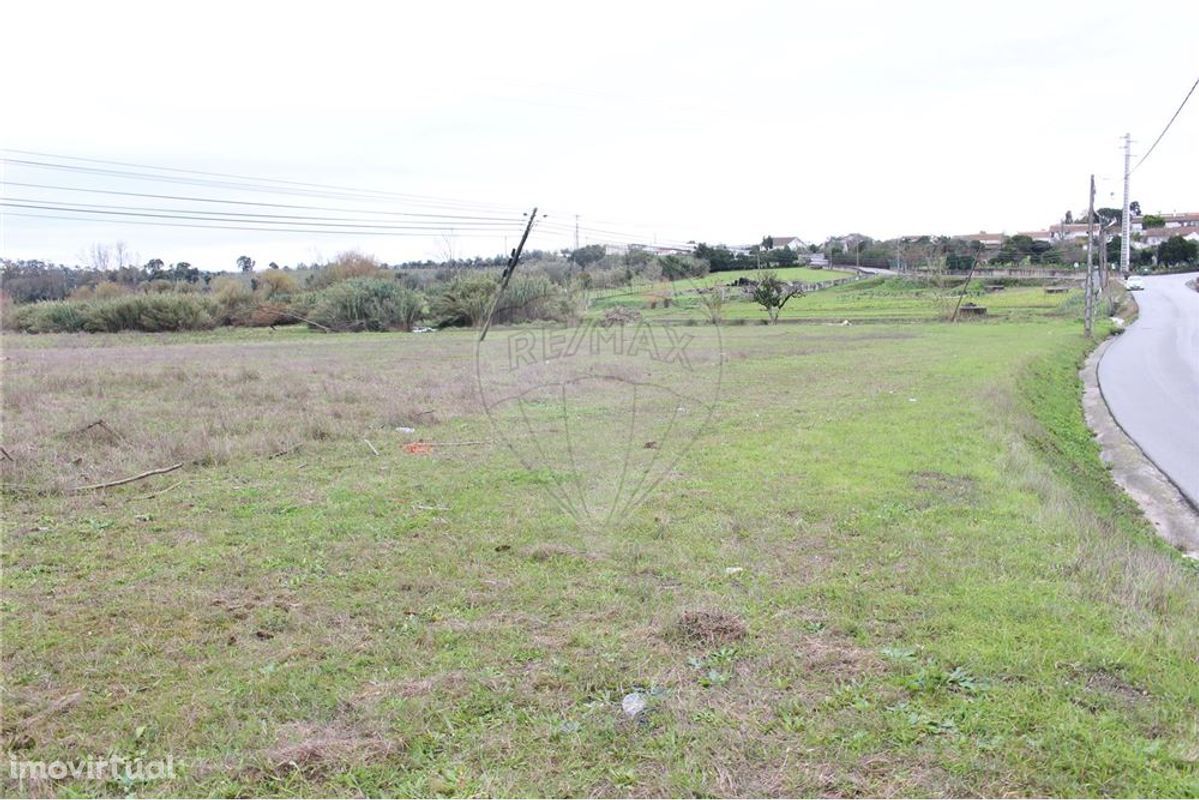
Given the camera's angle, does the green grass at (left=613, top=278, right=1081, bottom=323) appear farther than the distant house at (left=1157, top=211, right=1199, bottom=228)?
No

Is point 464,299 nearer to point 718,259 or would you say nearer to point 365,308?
point 365,308

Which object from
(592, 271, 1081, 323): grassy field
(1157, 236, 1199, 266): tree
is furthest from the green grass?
(1157, 236, 1199, 266): tree

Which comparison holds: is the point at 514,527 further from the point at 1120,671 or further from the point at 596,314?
the point at 1120,671

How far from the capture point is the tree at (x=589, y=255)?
6430 mm

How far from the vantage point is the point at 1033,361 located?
2181 cm

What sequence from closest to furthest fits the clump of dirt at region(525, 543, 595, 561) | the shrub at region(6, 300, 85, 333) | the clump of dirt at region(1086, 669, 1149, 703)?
the clump of dirt at region(1086, 669, 1149, 703) → the clump of dirt at region(525, 543, 595, 561) → the shrub at region(6, 300, 85, 333)

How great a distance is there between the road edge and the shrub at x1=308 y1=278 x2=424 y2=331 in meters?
34.6

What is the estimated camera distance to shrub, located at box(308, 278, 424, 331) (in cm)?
4234

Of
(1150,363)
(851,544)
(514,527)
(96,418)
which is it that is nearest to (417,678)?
(514,527)

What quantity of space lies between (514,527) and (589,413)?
229 inches

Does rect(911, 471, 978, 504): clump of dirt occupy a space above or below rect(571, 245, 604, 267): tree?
below

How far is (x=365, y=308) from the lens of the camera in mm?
42562

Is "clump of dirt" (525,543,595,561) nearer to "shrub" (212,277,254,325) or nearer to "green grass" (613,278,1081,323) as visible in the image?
"green grass" (613,278,1081,323)

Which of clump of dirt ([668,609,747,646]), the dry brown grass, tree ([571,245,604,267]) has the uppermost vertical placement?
tree ([571,245,604,267])
